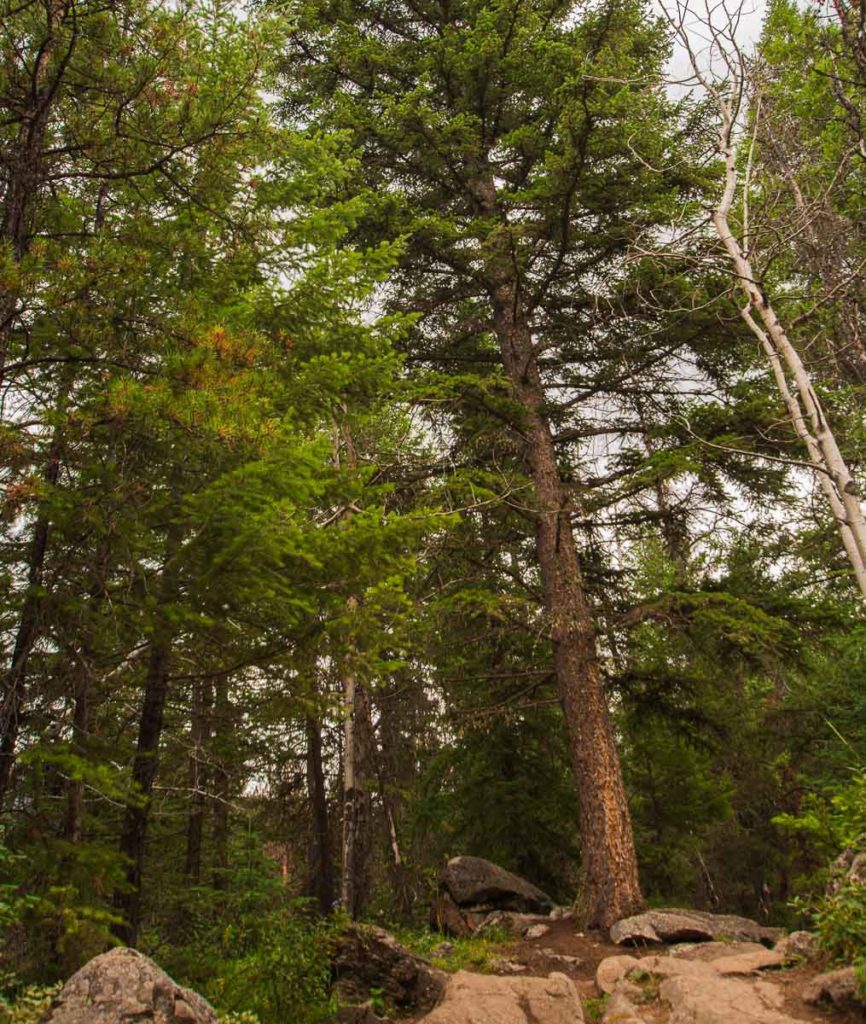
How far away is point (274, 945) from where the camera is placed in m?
7.18

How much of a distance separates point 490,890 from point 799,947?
5.39 m

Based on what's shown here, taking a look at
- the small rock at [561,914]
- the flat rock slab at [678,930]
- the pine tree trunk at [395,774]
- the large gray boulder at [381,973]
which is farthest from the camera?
the pine tree trunk at [395,774]

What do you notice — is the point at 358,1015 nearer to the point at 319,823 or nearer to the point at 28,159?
the point at 28,159

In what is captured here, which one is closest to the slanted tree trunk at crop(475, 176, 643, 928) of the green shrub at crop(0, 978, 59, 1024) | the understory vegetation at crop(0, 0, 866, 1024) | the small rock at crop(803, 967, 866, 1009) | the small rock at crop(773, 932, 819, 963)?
the understory vegetation at crop(0, 0, 866, 1024)

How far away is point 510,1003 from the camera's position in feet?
19.1

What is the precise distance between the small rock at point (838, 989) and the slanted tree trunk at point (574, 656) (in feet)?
11.7

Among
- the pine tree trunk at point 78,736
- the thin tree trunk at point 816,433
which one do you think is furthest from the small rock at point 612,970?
the pine tree trunk at point 78,736

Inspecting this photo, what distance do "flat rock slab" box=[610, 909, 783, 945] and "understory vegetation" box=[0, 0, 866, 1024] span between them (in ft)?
1.32

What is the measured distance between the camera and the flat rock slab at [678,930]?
7.92 metres

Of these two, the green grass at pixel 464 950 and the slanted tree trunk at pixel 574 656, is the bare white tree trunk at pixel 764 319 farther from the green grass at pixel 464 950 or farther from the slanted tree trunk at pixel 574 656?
the green grass at pixel 464 950

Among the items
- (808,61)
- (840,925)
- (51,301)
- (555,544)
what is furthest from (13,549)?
(808,61)

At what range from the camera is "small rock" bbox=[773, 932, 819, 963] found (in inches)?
236

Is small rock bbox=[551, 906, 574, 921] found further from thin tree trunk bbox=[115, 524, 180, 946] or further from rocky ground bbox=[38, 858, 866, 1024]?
thin tree trunk bbox=[115, 524, 180, 946]

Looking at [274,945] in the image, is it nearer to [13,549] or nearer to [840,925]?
[13,549]
